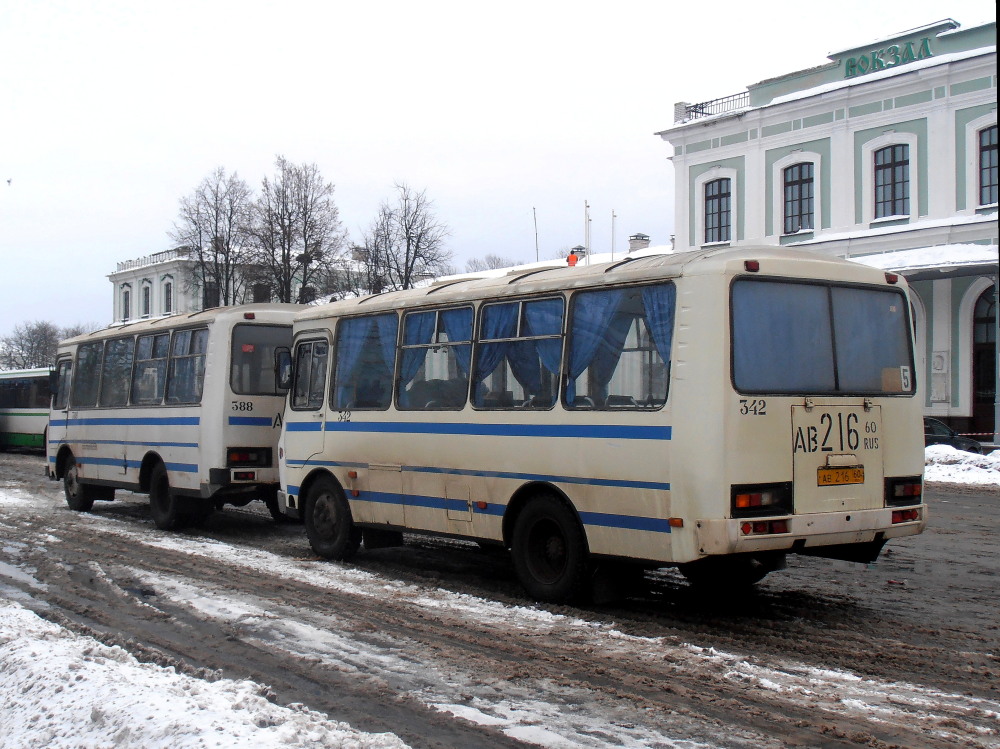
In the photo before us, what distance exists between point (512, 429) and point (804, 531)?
2.64m

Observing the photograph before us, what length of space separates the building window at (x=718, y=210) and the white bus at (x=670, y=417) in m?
30.2

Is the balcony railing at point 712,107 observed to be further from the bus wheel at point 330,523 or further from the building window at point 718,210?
the bus wheel at point 330,523

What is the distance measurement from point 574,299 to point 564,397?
794 mm

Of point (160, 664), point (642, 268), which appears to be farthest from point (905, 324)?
point (160, 664)

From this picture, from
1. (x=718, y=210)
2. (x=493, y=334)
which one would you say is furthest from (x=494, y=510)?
(x=718, y=210)

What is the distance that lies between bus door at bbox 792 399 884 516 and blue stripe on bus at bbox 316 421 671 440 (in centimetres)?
99

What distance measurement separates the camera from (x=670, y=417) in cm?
792

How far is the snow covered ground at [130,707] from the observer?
5328 mm

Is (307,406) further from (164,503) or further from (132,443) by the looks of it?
(132,443)

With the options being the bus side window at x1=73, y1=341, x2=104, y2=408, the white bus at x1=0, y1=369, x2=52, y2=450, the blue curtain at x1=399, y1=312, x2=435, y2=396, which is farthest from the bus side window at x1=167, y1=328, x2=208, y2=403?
the white bus at x1=0, y1=369, x2=52, y2=450

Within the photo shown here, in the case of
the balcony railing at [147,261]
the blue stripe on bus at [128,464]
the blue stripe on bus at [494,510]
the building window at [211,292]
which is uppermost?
the balcony railing at [147,261]

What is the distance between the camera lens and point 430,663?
703cm

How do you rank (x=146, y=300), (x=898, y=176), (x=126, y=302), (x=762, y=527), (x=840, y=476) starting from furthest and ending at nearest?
1. (x=126, y=302)
2. (x=146, y=300)
3. (x=898, y=176)
4. (x=840, y=476)
5. (x=762, y=527)

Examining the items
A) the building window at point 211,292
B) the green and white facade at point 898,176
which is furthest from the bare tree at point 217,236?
the green and white facade at point 898,176
